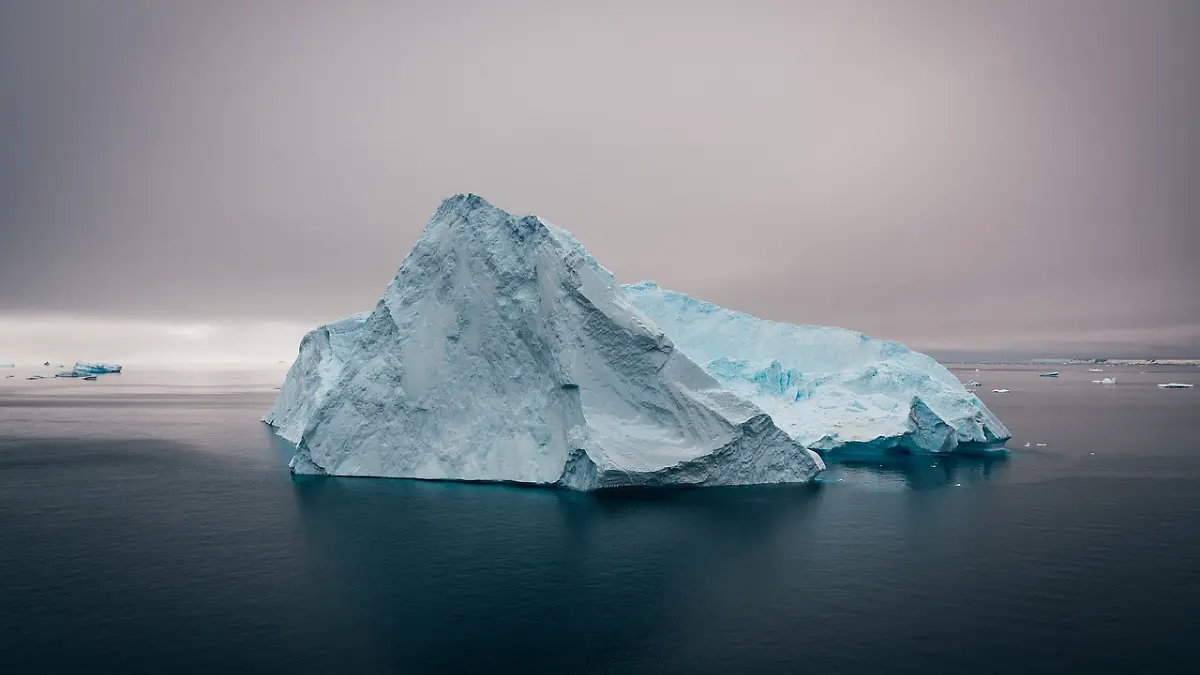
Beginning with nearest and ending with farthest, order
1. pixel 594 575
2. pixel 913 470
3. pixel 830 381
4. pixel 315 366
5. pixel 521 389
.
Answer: pixel 594 575
pixel 521 389
pixel 913 470
pixel 830 381
pixel 315 366

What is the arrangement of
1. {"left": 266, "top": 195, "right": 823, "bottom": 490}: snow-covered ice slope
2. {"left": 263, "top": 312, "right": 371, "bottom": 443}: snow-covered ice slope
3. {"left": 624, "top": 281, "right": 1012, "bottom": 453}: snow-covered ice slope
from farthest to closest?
1. {"left": 263, "top": 312, "right": 371, "bottom": 443}: snow-covered ice slope
2. {"left": 624, "top": 281, "right": 1012, "bottom": 453}: snow-covered ice slope
3. {"left": 266, "top": 195, "right": 823, "bottom": 490}: snow-covered ice slope

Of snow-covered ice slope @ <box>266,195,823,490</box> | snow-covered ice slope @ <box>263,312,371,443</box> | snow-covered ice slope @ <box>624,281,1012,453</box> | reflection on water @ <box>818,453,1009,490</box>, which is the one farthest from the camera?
snow-covered ice slope @ <box>263,312,371,443</box>

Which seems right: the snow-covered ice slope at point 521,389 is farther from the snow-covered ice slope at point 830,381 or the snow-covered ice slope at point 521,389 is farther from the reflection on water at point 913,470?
the snow-covered ice slope at point 830,381

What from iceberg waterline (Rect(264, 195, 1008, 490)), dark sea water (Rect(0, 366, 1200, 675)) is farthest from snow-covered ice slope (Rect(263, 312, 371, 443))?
iceberg waterline (Rect(264, 195, 1008, 490))

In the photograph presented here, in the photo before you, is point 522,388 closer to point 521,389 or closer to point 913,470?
point 521,389

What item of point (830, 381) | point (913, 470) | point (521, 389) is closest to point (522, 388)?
point (521, 389)

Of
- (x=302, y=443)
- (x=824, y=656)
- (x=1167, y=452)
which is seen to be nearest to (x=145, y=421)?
(x=302, y=443)

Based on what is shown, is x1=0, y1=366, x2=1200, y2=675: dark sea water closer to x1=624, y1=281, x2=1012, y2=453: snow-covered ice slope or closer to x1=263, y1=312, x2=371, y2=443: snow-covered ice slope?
x1=624, y1=281, x2=1012, y2=453: snow-covered ice slope

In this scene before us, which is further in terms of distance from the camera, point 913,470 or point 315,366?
point 315,366
